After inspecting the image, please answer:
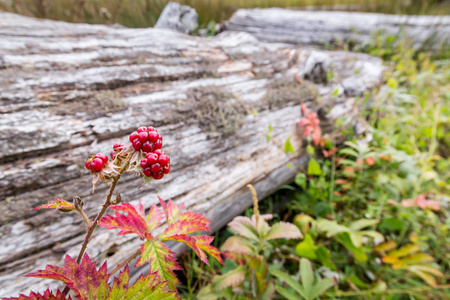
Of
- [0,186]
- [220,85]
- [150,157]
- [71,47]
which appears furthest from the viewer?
[220,85]

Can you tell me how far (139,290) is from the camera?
0.71 metres

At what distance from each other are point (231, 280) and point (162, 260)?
52 cm

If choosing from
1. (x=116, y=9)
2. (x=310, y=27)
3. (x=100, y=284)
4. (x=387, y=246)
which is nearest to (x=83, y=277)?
(x=100, y=284)

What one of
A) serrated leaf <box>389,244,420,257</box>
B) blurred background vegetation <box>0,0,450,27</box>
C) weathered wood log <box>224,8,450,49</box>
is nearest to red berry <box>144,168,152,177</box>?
serrated leaf <box>389,244,420,257</box>

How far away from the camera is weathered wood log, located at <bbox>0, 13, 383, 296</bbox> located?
123 cm

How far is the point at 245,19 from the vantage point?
4.42 metres

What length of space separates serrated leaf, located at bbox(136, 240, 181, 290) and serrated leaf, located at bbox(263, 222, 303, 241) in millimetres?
555

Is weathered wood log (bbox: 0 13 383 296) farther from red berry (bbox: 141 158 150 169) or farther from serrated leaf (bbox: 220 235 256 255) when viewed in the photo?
red berry (bbox: 141 158 150 169)

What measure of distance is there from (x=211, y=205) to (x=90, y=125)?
2.78ft

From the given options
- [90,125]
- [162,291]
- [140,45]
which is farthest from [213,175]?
[140,45]

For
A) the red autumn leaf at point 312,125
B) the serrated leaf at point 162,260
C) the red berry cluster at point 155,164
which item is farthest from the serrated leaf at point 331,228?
the red berry cluster at point 155,164

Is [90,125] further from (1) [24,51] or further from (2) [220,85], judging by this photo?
(2) [220,85]

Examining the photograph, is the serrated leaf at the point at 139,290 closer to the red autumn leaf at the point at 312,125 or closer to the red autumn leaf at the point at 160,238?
the red autumn leaf at the point at 160,238

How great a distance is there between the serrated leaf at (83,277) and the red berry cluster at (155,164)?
280 millimetres
